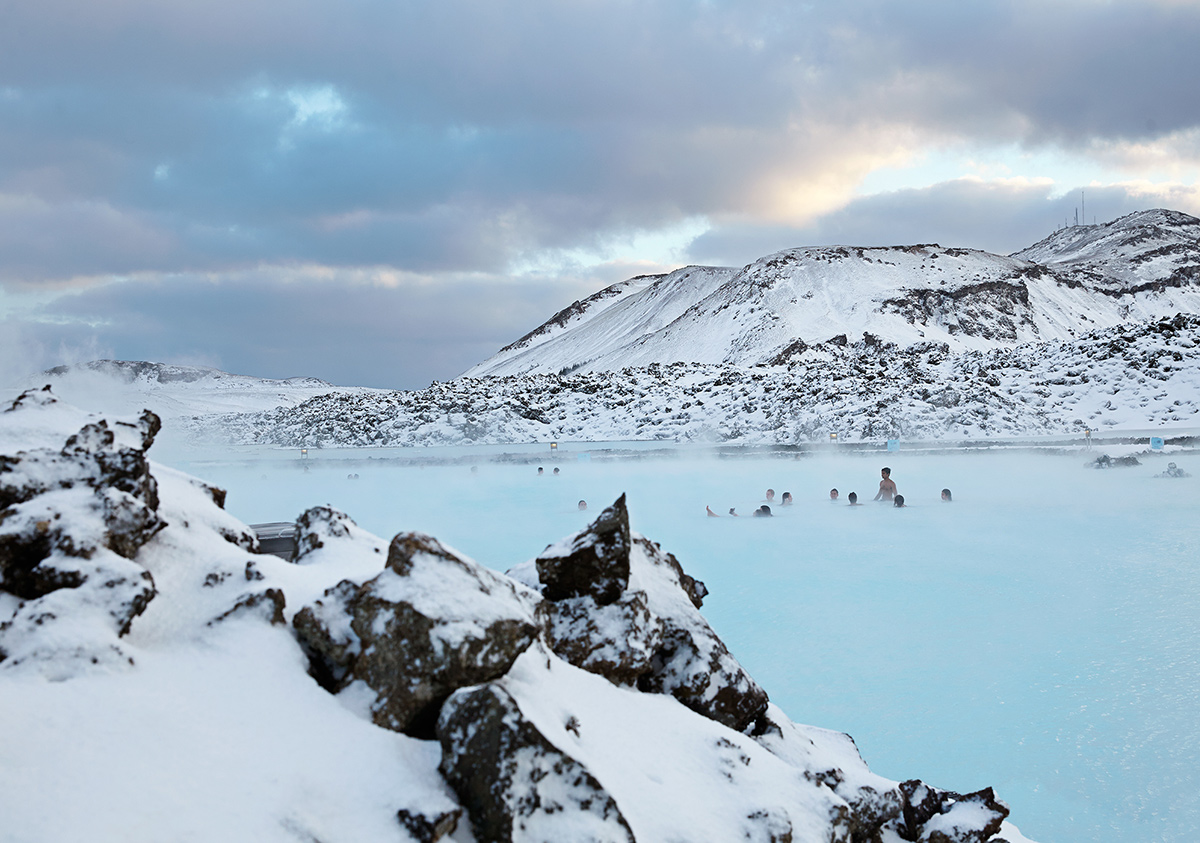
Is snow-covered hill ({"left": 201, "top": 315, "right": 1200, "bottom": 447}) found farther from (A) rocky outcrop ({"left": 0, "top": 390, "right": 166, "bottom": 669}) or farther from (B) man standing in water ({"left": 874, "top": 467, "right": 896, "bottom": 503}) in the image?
(A) rocky outcrop ({"left": 0, "top": 390, "right": 166, "bottom": 669})

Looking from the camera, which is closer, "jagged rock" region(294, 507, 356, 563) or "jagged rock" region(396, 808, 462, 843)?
"jagged rock" region(396, 808, 462, 843)

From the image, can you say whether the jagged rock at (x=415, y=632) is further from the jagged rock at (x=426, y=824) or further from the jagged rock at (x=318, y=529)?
the jagged rock at (x=318, y=529)

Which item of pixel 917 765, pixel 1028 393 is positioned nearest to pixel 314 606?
pixel 917 765

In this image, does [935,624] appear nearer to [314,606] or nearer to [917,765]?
[917,765]

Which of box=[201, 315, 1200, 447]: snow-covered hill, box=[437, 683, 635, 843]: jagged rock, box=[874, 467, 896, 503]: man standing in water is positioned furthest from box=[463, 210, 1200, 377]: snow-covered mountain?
box=[437, 683, 635, 843]: jagged rock

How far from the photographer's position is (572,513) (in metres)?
13.6

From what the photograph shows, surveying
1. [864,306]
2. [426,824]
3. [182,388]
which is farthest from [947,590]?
[182,388]

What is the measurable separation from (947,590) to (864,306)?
41.8m

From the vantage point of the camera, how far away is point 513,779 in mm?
1945

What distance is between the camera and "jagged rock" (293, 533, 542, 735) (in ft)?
6.98

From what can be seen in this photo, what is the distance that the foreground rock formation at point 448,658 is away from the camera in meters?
1.99

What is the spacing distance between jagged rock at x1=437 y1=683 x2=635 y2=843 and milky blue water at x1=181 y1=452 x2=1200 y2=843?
3.22 metres

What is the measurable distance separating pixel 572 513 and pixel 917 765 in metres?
9.22

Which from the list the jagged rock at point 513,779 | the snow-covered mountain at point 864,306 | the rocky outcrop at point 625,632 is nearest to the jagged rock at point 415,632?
the jagged rock at point 513,779
